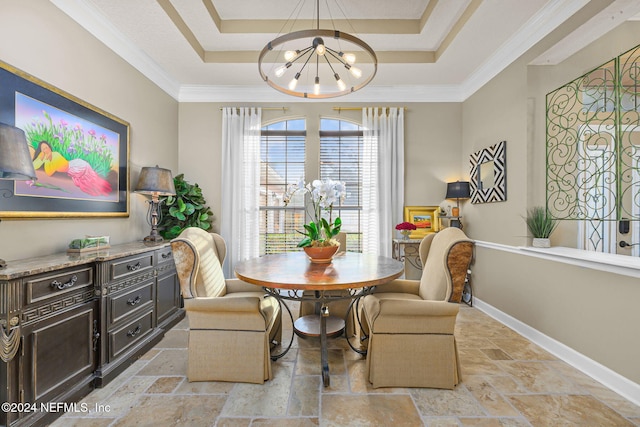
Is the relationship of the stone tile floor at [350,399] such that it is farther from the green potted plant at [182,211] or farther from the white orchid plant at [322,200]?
the green potted plant at [182,211]

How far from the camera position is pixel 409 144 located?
4.27 meters

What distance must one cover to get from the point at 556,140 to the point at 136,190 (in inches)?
170

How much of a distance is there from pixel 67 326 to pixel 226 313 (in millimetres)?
964

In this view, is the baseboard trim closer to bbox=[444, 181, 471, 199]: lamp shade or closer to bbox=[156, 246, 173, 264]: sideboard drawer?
bbox=[444, 181, 471, 199]: lamp shade

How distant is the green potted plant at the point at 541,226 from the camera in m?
2.76

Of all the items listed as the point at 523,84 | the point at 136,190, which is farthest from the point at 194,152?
the point at 523,84

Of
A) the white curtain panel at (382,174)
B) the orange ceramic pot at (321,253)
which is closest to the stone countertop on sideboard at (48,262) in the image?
the orange ceramic pot at (321,253)

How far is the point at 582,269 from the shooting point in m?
2.28

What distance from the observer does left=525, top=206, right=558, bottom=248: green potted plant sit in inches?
108

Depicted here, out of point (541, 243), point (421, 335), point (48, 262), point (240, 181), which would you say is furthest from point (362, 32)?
point (48, 262)

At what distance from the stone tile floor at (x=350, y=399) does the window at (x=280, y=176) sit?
2135 millimetres

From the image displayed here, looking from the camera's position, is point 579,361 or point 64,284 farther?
point 579,361

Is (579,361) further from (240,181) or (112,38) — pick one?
(112,38)

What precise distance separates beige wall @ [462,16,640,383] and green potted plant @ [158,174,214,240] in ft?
12.0
